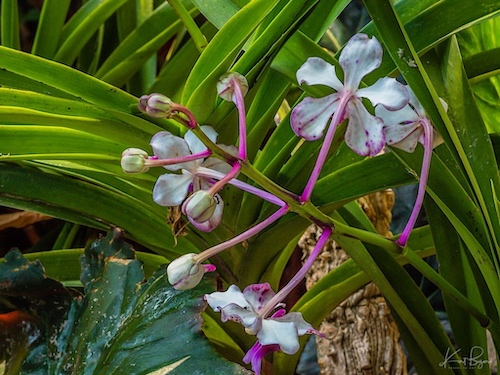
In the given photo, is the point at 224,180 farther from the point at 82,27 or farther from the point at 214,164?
the point at 82,27

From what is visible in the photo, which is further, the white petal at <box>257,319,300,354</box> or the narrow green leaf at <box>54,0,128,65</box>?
the narrow green leaf at <box>54,0,128,65</box>

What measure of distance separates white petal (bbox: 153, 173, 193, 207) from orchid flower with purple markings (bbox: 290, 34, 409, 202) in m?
0.09

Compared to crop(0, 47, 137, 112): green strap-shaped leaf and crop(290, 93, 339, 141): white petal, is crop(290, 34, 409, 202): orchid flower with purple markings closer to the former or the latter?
crop(290, 93, 339, 141): white petal

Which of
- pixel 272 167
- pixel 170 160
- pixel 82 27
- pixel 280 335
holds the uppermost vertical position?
pixel 82 27

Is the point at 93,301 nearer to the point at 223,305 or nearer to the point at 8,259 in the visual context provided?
the point at 8,259

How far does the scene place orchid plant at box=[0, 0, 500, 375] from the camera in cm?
41

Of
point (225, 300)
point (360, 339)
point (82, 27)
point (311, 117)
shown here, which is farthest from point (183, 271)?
point (82, 27)

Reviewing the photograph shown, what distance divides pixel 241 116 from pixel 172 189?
3.0 inches

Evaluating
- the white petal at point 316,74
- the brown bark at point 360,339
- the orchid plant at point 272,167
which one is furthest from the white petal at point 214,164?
the brown bark at point 360,339

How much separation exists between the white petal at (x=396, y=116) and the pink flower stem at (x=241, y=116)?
0.36 ft

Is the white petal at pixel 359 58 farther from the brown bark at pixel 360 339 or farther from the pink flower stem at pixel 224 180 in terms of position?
the brown bark at pixel 360 339

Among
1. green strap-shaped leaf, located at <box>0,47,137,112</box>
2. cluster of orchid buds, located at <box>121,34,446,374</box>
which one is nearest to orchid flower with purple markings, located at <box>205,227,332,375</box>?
cluster of orchid buds, located at <box>121,34,446,374</box>

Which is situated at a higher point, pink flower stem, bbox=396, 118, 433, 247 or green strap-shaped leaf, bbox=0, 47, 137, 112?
green strap-shaped leaf, bbox=0, 47, 137, 112

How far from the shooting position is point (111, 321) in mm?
550
